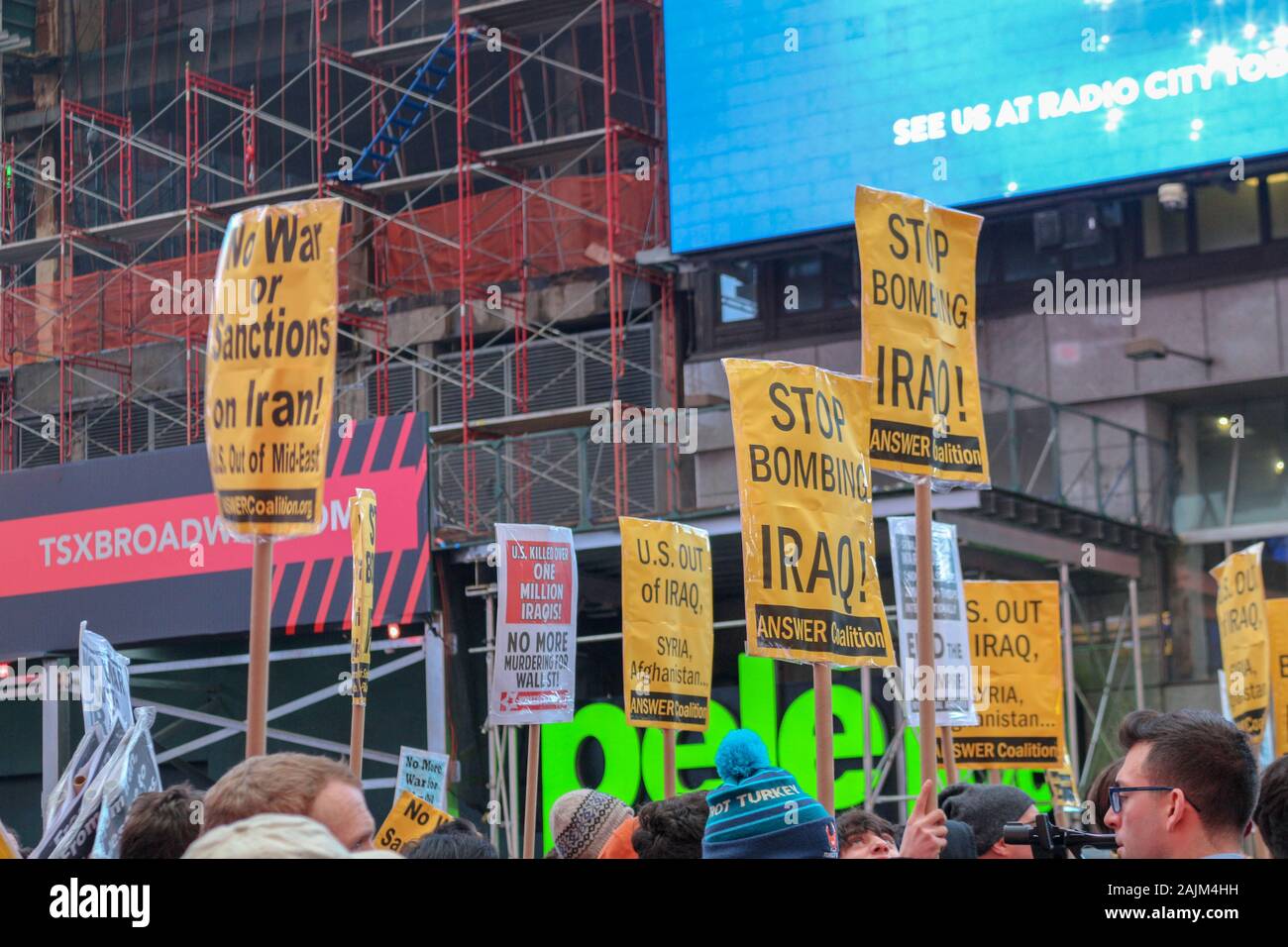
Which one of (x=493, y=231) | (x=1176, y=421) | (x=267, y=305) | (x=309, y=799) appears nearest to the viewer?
(x=309, y=799)

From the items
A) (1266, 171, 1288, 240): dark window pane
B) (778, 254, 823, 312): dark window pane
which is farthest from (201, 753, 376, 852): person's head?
(778, 254, 823, 312): dark window pane

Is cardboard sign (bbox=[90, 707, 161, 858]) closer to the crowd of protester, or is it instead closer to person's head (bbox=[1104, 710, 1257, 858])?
the crowd of protester

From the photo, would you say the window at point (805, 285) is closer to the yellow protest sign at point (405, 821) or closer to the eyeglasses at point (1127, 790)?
the yellow protest sign at point (405, 821)

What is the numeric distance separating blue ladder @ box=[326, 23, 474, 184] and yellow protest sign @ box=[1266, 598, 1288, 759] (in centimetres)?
1588

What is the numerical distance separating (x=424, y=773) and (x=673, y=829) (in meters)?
8.21

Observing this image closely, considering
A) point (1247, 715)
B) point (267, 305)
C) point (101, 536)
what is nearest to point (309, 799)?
point (267, 305)

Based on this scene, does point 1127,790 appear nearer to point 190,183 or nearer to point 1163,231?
point 1163,231

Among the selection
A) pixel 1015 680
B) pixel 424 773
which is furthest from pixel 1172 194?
pixel 424 773

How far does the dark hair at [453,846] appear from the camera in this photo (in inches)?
235

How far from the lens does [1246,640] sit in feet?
40.3

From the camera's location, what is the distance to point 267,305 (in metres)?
7.04

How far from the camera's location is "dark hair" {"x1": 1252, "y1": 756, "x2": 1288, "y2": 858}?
415 centimetres
